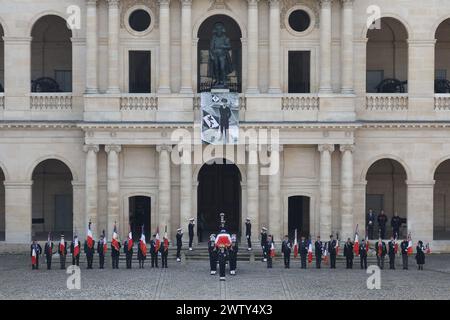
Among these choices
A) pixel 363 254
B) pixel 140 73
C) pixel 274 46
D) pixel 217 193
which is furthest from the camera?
pixel 217 193

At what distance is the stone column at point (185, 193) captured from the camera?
163 feet

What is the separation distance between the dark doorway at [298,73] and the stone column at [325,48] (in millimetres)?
4877

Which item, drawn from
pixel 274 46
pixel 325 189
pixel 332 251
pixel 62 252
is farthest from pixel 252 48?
pixel 62 252

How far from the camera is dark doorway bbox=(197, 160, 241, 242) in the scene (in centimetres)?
5688

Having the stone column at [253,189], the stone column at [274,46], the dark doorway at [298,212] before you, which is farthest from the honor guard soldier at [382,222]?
the stone column at [274,46]

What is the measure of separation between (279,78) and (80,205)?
12294 mm

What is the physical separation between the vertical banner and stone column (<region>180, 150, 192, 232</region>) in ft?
5.96

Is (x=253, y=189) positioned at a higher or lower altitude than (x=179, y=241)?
higher

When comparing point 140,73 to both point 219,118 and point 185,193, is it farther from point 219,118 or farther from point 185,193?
point 185,193

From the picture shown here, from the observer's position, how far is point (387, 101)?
50719 millimetres

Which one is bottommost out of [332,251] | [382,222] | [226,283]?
[226,283]

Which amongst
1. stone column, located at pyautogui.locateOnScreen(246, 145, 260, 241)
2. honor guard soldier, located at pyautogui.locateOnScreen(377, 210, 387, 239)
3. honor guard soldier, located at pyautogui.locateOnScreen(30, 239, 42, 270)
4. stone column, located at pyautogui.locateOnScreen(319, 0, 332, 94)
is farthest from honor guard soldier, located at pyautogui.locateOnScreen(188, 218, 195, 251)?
honor guard soldier, located at pyautogui.locateOnScreen(377, 210, 387, 239)

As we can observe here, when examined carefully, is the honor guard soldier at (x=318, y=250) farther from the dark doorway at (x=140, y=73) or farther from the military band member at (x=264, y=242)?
the dark doorway at (x=140, y=73)

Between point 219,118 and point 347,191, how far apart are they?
299 inches
